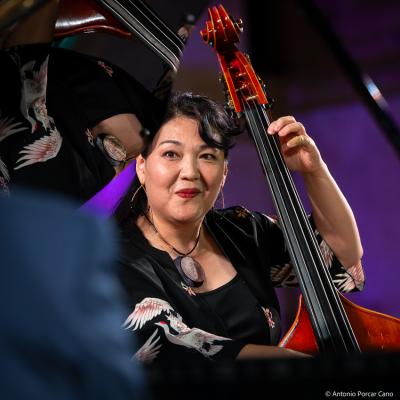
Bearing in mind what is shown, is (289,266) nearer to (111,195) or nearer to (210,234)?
(210,234)

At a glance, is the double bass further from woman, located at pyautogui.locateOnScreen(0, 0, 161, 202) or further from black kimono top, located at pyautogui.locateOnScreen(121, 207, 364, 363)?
woman, located at pyautogui.locateOnScreen(0, 0, 161, 202)

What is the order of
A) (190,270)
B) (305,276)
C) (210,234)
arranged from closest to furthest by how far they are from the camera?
1. (305,276)
2. (190,270)
3. (210,234)

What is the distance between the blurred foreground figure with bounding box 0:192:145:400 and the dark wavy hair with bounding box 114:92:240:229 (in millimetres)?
958

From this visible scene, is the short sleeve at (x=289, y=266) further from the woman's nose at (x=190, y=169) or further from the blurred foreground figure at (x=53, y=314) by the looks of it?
the blurred foreground figure at (x=53, y=314)

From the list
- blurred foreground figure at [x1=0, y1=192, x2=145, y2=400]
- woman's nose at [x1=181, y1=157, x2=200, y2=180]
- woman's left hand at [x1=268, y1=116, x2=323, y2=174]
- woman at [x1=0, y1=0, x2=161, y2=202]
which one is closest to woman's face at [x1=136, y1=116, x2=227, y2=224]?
woman's nose at [x1=181, y1=157, x2=200, y2=180]

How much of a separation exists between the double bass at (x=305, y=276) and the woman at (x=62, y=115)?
0.36 m

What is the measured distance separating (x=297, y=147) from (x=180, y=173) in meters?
0.21

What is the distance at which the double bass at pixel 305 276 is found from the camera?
3.25 ft

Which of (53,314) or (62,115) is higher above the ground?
(62,115)

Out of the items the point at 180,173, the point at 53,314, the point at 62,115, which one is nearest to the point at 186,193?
Answer: the point at 180,173

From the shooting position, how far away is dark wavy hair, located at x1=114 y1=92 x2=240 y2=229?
1.23 m

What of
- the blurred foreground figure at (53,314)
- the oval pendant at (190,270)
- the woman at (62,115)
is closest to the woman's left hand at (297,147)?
the oval pendant at (190,270)

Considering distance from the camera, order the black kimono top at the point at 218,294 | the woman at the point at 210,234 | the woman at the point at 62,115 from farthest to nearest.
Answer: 1. the woman at the point at 210,234
2. the black kimono top at the point at 218,294
3. the woman at the point at 62,115

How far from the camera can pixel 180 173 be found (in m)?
1.21
